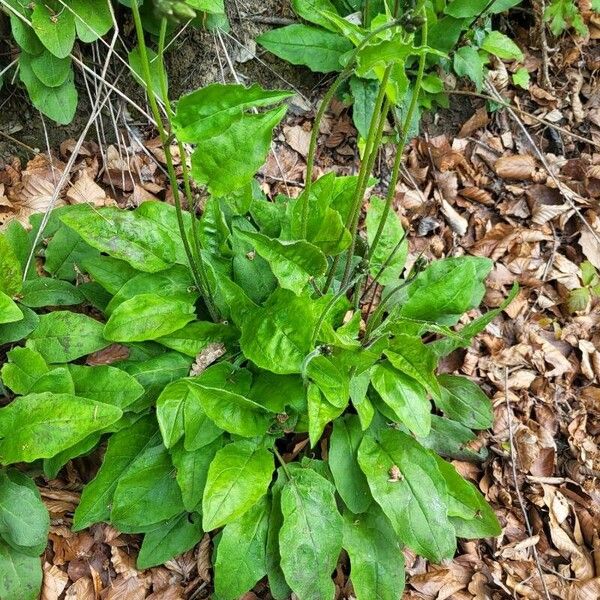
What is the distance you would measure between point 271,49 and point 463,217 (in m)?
1.20

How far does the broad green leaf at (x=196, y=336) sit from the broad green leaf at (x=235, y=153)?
626 mm

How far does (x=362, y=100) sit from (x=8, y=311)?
1.73 meters

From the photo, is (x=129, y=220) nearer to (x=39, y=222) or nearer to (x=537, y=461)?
(x=39, y=222)

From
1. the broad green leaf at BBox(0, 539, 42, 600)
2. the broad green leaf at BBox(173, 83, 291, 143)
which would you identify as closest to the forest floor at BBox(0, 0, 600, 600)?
the broad green leaf at BBox(0, 539, 42, 600)

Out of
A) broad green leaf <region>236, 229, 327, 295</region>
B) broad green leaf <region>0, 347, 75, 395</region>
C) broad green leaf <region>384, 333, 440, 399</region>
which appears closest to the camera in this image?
broad green leaf <region>236, 229, 327, 295</region>

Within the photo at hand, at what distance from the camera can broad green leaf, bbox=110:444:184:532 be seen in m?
2.00

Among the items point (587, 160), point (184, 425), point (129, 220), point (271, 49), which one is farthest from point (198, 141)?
point (587, 160)

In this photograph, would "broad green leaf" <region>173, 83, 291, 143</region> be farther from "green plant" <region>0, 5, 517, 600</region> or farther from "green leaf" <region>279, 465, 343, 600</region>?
"green leaf" <region>279, 465, 343, 600</region>

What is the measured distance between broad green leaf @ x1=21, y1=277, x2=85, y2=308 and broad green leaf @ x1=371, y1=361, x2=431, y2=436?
1120 mm

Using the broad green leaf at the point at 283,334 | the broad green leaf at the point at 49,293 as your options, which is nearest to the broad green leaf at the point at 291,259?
the broad green leaf at the point at 283,334

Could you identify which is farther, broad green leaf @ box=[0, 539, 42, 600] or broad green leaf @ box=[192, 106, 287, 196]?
broad green leaf @ box=[0, 539, 42, 600]

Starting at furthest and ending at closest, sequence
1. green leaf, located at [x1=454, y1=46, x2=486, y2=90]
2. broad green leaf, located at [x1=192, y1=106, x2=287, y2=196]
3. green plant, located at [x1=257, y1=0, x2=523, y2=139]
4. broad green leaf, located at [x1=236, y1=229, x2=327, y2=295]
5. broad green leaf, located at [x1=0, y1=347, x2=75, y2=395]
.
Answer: green leaf, located at [x1=454, y1=46, x2=486, y2=90] < green plant, located at [x1=257, y1=0, x2=523, y2=139] < broad green leaf, located at [x1=0, y1=347, x2=75, y2=395] < broad green leaf, located at [x1=236, y1=229, x2=327, y2=295] < broad green leaf, located at [x1=192, y1=106, x2=287, y2=196]

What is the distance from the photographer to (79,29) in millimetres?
2303

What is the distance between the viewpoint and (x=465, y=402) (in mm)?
2430
